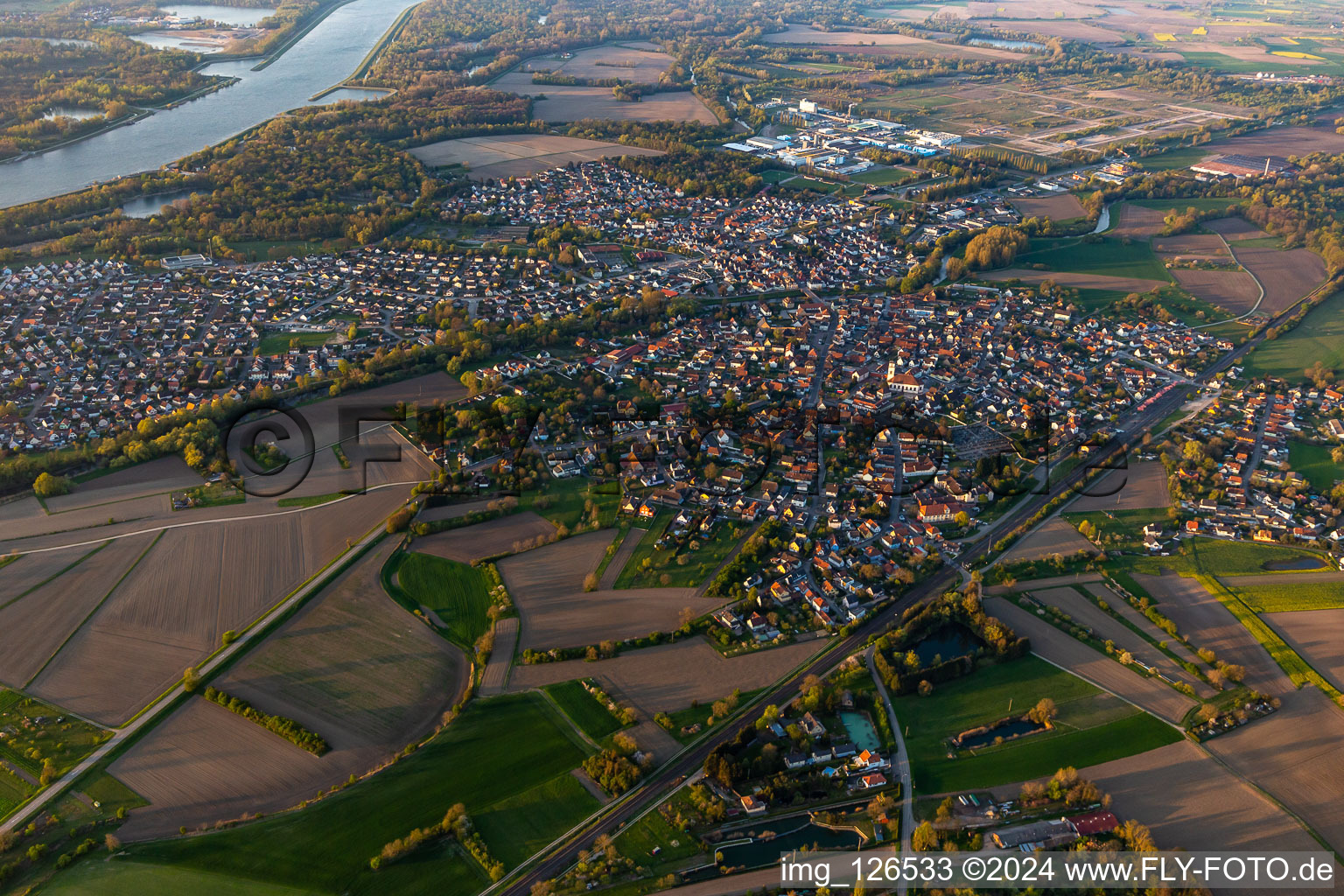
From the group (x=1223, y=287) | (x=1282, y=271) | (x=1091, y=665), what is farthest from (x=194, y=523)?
(x=1282, y=271)

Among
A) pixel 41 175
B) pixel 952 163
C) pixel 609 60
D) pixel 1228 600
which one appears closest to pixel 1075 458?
pixel 1228 600

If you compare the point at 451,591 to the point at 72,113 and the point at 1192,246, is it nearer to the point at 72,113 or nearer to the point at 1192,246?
the point at 1192,246

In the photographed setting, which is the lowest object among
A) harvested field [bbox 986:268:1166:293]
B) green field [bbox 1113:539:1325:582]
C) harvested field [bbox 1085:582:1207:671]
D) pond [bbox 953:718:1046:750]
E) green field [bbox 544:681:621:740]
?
pond [bbox 953:718:1046:750]

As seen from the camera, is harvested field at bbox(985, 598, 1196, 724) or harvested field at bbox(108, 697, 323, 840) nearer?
harvested field at bbox(108, 697, 323, 840)

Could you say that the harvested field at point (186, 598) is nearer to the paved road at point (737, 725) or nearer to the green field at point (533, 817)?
the green field at point (533, 817)

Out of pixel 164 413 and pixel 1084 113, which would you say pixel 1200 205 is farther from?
pixel 164 413

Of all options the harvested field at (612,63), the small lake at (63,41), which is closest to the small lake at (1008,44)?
the harvested field at (612,63)

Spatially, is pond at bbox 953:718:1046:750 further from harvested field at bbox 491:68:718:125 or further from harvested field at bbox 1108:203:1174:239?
harvested field at bbox 491:68:718:125

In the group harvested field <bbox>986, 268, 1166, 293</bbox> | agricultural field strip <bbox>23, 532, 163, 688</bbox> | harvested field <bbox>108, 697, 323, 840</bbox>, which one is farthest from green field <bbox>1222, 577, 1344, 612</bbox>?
agricultural field strip <bbox>23, 532, 163, 688</bbox>
